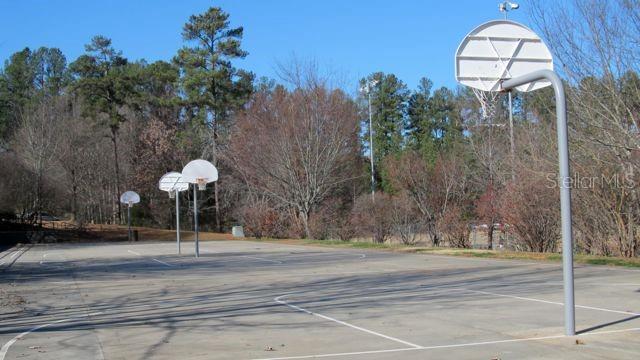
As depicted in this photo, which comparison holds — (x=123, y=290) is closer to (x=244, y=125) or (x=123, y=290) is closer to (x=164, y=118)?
(x=244, y=125)

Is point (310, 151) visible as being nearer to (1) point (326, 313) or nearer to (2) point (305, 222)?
(2) point (305, 222)

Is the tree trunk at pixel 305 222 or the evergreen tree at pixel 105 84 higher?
the evergreen tree at pixel 105 84

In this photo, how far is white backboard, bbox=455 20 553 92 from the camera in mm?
10031

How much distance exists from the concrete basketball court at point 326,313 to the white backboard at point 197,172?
27.0ft

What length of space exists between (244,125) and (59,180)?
21439 millimetres

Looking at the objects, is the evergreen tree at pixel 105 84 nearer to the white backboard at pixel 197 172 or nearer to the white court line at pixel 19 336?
the white backboard at pixel 197 172

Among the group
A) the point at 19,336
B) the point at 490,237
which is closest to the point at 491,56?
the point at 19,336

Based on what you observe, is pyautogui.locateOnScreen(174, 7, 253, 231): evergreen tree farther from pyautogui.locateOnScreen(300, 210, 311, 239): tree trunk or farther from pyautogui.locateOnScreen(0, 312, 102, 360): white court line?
pyautogui.locateOnScreen(0, 312, 102, 360): white court line

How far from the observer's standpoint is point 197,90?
56312 millimetres

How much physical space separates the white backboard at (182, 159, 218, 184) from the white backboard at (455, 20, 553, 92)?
20.0m

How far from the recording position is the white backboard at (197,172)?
2848 centimetres

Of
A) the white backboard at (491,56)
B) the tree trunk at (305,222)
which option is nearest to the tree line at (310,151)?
the tree trunk at (305,222)

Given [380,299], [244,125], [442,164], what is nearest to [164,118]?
[244,125]

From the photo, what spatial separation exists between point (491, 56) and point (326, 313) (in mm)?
5232
